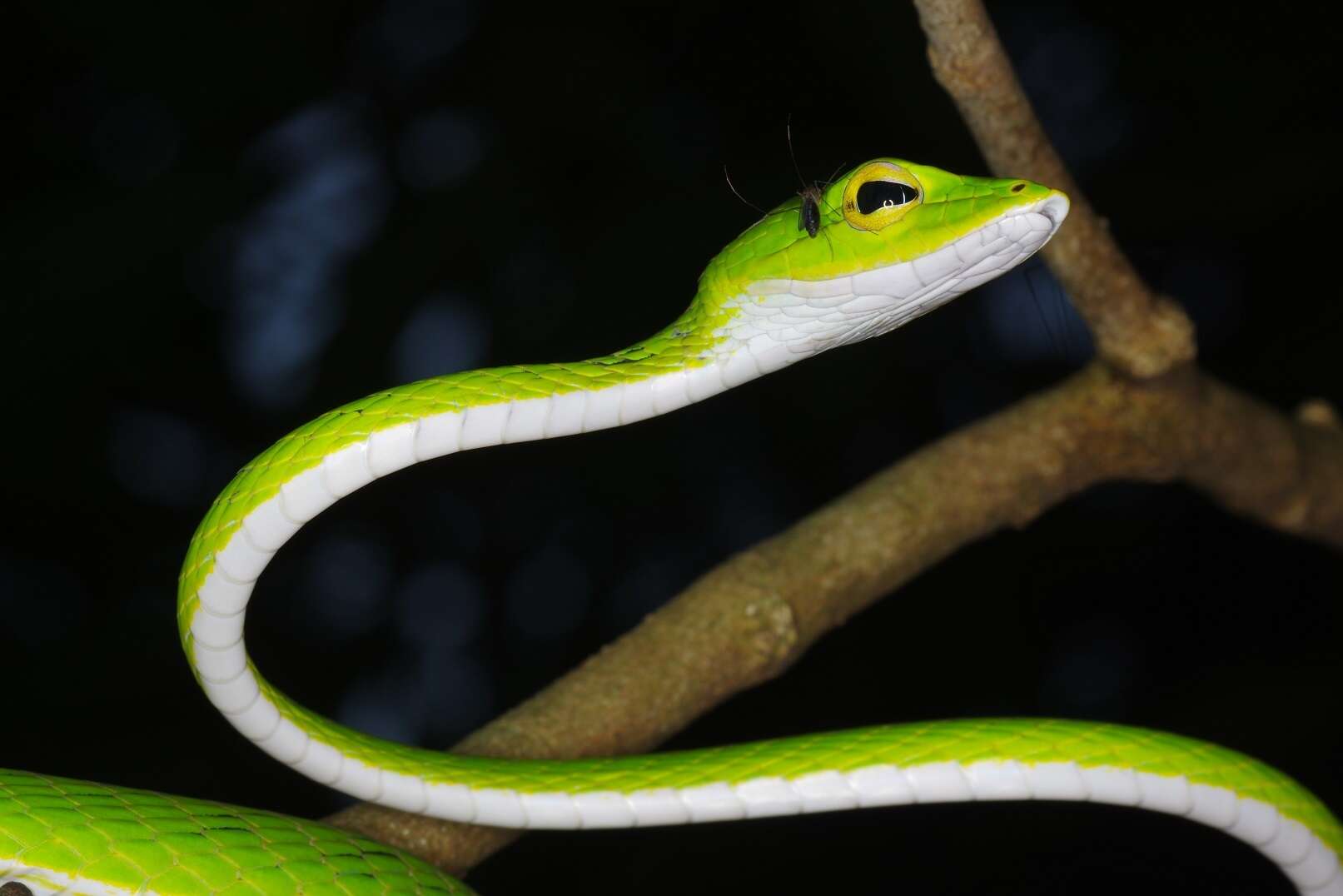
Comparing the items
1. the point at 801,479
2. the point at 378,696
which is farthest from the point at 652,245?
the point at 378,696

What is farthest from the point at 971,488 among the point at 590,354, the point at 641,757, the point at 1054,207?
the point at 1054,207

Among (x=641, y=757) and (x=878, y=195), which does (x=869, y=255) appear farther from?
(x=641, y=757)

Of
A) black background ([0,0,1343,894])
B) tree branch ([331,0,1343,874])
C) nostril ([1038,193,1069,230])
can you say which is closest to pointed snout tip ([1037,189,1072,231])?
nostril ([1038,193,1069,230])

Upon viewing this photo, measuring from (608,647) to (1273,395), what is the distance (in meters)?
2.27

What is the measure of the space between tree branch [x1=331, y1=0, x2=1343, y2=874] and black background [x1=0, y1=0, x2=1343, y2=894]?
310 millimetres

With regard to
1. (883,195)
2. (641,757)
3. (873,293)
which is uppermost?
(883,195)

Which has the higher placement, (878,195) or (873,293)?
(878,195)

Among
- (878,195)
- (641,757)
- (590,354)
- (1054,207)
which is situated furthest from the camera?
(590,354)

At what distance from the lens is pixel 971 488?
249 centimetres

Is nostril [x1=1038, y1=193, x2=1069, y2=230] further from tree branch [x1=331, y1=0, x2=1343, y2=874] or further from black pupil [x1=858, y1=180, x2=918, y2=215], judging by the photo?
tree branch [x1=331, y1=0, x2=1343, y2=874]

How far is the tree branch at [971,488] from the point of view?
6.17 ft

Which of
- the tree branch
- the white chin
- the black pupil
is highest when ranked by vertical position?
the black pupil

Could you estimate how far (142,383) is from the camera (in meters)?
2.62

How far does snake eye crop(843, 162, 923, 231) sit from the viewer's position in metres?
1.47
